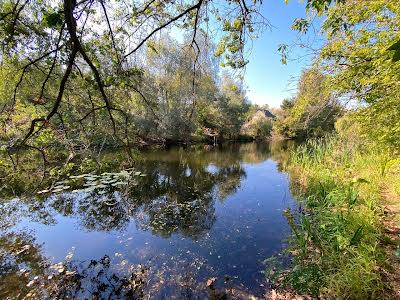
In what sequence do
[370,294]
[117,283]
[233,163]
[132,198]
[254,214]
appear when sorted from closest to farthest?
[370,294] < [117,283] < [254,214] < [132,198] < [233,163]

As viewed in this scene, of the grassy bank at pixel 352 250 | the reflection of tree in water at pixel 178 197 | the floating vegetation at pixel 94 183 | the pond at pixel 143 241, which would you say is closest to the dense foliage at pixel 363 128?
the grassy bank at pixel 352 250

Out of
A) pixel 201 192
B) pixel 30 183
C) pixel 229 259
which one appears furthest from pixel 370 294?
pixel 30 183

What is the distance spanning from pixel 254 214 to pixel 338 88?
384cm

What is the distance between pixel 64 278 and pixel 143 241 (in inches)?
65.2

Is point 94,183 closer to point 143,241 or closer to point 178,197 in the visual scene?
point 178,197

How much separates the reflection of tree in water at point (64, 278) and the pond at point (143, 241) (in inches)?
0.6

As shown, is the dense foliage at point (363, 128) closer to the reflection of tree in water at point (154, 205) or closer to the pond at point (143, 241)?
the pond at point (143, 241)

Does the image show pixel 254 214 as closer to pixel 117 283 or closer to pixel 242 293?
pixel 242 293

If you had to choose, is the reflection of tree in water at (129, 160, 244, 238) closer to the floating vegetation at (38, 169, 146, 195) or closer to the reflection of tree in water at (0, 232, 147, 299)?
the floating vegetation at (38, 169, 146, 195)

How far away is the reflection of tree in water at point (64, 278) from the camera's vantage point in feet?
12.4

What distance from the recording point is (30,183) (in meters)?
9.42

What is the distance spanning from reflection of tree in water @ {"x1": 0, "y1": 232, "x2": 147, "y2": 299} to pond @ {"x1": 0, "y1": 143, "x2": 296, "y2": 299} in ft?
0.05

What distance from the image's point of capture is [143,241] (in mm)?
5445

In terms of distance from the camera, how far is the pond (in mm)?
3930
